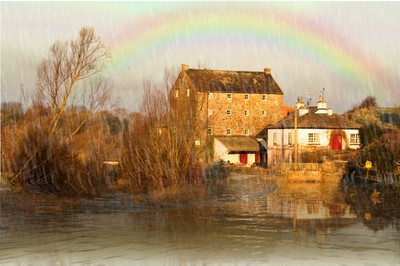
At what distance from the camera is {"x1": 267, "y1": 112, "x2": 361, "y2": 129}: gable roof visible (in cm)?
6825

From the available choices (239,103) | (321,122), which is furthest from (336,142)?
(239,103)

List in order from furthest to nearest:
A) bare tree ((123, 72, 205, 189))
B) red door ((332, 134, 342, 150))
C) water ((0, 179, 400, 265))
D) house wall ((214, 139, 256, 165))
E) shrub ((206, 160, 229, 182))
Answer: house wall ((214, 139, 256, 165)), red door ((332, 134, 342, 150)), shrub ((206, 160, 229, 182)), bare tree ((123, 72, 205, 189)), water ((0, 179, 400, 265))

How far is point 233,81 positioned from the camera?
79375mm

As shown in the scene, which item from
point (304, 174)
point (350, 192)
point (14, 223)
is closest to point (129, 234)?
point (14, 223)

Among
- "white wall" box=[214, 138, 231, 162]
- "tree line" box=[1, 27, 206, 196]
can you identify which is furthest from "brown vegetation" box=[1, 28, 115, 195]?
"white wall" box=[214, 138, 231, 162]

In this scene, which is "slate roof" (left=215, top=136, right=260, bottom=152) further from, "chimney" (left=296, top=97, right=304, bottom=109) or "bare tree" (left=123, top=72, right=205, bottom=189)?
"bare tree" (left=123, top=72, right=205, bottom=189)

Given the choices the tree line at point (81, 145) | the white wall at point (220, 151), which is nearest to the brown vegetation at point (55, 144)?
the tree line at point (81, 145)

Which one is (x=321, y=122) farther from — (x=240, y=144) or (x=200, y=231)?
(x=200, y=231)

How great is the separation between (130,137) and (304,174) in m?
19.4

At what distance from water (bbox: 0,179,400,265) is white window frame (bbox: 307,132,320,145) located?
31450mm

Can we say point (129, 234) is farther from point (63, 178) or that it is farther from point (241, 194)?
point (241, 194)

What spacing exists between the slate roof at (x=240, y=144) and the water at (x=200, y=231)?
34.9 m

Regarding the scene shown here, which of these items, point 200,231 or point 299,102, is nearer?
point 200,231

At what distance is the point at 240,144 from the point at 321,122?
1077cm
